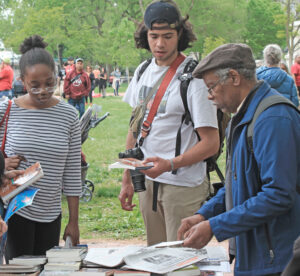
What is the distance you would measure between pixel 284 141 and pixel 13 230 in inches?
70.4

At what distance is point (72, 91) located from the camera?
15.4 metres

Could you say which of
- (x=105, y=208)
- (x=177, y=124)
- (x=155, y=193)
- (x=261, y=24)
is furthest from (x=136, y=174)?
(x=261, y=24)

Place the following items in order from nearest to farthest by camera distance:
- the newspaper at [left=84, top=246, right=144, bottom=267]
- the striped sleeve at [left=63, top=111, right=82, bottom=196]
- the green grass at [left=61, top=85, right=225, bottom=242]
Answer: the newspaper at [left=84, top=246, right=144, bottom=267] → the striped sleeve at [left=63, top=111, right=82, bottom=196] → the green grass at [left=61, top=85, right=225, bottom=242]

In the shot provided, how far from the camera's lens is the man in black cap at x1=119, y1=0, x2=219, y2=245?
3252mm

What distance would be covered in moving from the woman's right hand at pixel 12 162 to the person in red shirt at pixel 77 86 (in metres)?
12.6

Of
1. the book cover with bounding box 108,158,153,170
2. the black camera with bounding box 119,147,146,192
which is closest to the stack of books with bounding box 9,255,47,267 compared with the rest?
the book cover with bounding box 108,158,153,170

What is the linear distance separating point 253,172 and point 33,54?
5.25 ft

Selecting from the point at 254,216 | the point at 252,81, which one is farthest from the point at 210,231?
the point at 252,81

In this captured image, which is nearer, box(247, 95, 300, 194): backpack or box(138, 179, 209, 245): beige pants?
box(247, 95, 300, 194): backpack

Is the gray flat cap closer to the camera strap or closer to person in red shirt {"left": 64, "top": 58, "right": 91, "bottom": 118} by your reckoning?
the camera strap

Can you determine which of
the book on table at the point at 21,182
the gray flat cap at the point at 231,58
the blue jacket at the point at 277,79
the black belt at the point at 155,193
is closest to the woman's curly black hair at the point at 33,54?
the book on table at the point at 21,182

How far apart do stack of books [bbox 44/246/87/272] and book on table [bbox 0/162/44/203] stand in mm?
412

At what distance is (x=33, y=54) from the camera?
3121 mm

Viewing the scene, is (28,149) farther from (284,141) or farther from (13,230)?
(284,141)
